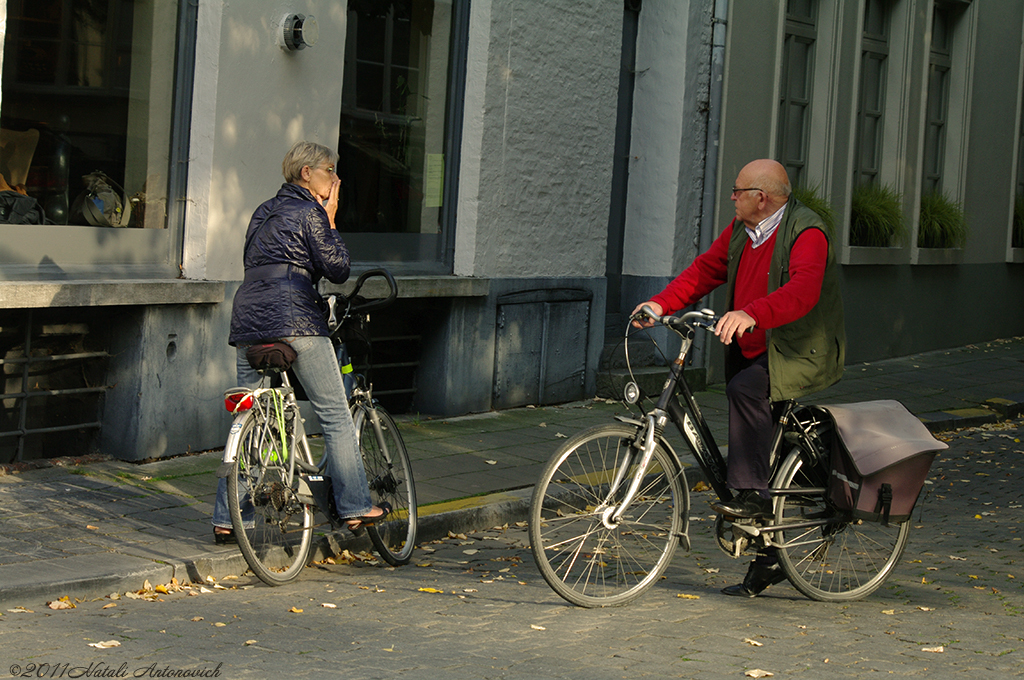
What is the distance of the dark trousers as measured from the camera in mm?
5371

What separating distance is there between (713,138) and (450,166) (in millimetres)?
3412

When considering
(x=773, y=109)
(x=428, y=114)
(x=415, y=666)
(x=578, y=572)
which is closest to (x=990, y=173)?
(x=773, y=109)

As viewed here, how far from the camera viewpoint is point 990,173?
17078 millimetres

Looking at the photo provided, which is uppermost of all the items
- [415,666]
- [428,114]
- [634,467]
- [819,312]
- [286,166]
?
[428,114]

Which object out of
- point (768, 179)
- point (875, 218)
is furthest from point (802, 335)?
point (875, 218)

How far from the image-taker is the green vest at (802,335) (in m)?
5.38

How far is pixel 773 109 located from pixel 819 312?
26.9 feet

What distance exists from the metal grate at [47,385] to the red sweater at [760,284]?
148 inches

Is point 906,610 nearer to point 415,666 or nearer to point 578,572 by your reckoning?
point 578,572

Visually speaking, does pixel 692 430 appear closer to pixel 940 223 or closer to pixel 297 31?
pixel 297 31

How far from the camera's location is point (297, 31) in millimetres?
8312

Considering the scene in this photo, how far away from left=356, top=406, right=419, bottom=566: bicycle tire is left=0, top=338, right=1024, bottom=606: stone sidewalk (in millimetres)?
241

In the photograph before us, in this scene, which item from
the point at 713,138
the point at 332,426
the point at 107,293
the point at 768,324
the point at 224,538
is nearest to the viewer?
the point at 768,324

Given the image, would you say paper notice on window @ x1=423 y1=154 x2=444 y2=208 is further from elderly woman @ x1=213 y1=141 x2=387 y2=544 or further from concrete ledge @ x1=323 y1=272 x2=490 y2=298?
elderly woman @ x1=213 y1=141 x2=387 y2=544
